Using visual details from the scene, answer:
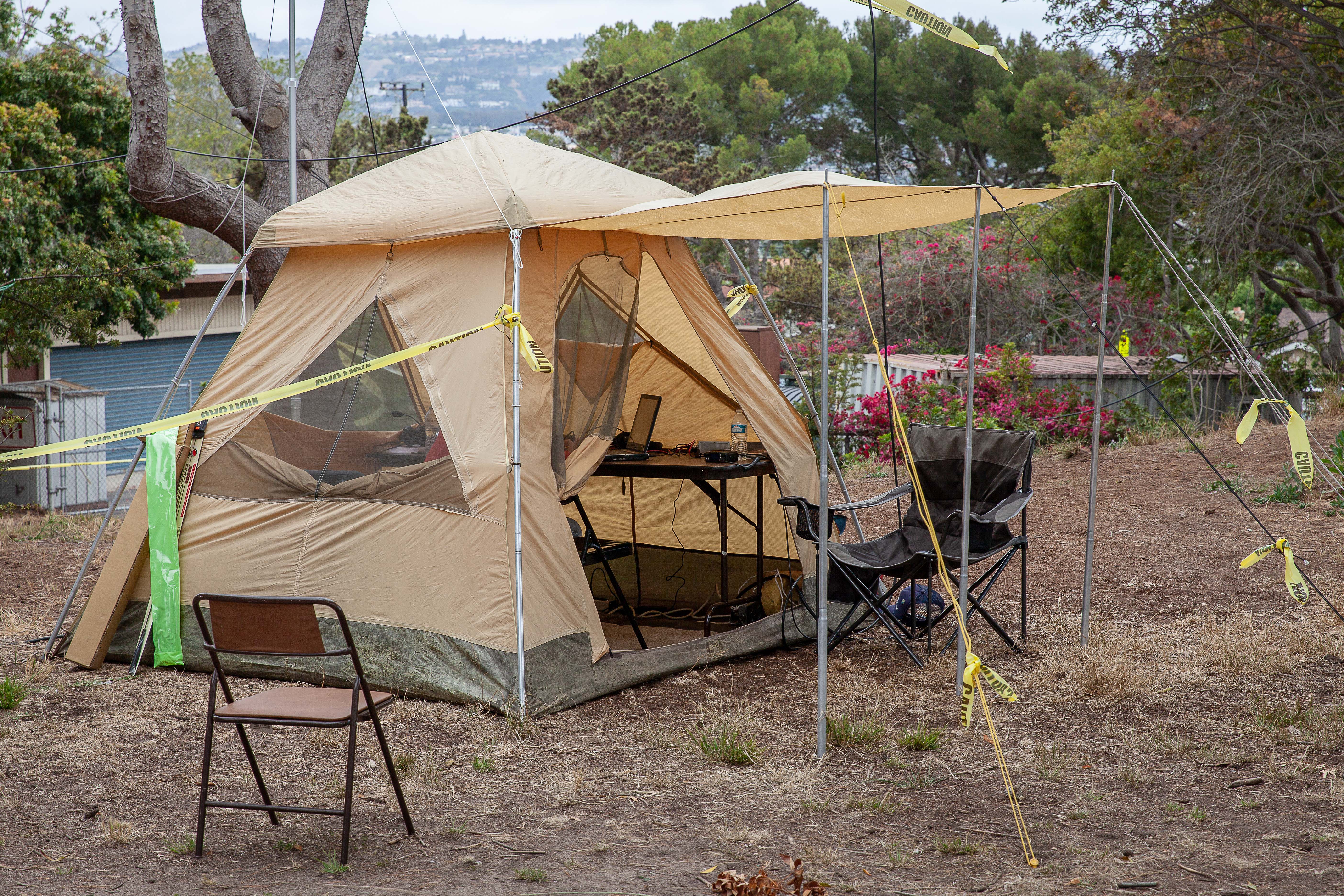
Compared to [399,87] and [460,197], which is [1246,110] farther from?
[399,87]

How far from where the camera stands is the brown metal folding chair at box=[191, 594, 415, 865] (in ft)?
10.2

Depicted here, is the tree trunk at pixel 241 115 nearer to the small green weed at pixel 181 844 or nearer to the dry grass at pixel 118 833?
the dry grass at pixel 118 833

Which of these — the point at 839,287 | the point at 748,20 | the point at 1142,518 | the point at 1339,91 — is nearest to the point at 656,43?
the point at 748,20

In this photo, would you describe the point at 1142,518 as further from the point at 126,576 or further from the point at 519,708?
the point at 126,576

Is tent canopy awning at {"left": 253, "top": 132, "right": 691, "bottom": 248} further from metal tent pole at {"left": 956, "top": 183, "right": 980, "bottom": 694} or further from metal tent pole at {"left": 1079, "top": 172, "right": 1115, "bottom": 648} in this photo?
metal tent pole at {"left": 1079, "top": 172, "right": 1115, "bottom": 648}

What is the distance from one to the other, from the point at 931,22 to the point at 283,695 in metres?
3.40

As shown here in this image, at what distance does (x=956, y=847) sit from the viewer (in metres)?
3.30

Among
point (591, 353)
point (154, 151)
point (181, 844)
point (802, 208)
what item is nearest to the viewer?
point (181, 844)

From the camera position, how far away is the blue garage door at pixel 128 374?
600 inches

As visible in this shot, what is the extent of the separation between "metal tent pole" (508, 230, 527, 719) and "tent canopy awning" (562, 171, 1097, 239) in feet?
1.04

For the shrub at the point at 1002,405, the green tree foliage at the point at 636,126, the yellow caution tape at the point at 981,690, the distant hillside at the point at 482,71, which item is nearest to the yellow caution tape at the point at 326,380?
the yellow caution tape at the point at 981,690

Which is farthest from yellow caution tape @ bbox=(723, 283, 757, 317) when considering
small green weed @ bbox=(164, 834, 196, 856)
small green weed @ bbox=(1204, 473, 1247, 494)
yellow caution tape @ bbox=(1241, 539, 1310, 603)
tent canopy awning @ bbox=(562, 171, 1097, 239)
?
small green weed @ bbox=(1204, 473, 1247, 494)

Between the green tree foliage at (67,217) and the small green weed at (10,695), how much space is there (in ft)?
18.9

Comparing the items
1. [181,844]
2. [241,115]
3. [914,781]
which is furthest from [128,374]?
[914,781]
